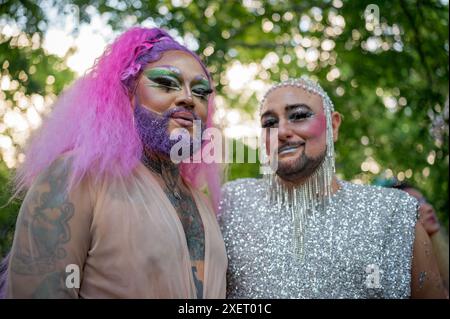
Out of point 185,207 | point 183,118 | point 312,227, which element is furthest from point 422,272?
point 183,118

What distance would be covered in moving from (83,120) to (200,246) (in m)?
0.76

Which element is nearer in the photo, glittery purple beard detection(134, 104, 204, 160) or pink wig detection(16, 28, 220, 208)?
pink wig detection(16, 28, 220, 208)

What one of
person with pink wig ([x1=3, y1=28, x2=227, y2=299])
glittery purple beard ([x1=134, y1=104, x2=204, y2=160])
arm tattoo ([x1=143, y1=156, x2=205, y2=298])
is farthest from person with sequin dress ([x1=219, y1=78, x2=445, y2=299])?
glittery purple beard ([x1=134, y1=104, x2=204, y2=160])

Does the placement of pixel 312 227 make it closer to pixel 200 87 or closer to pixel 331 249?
pixel 331 249

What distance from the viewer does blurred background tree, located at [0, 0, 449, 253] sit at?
3.36 metres

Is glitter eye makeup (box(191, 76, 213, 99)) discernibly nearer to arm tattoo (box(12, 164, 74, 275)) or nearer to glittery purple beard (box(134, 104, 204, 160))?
glittery purple beard (box(134, 104, 204, 160))

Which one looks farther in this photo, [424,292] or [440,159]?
[440,159]

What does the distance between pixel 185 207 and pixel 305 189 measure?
853 millimetres

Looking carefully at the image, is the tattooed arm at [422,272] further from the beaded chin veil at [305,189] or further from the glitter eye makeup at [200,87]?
the glitter eye makeup at [200,87]

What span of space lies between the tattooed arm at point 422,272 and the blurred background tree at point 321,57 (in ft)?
4.20

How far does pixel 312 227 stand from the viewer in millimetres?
2756

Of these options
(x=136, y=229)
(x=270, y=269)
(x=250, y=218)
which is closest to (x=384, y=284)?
(x=270, y=269)
